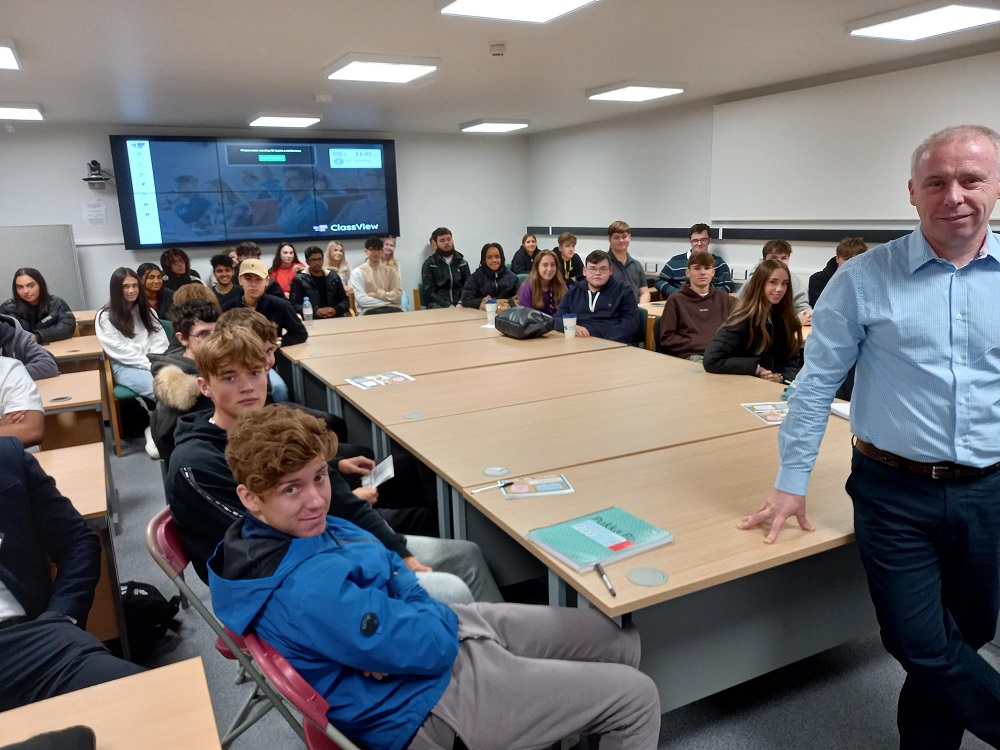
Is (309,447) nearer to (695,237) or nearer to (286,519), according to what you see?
(286,519)

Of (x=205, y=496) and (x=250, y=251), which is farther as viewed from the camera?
(x=250, y=251)

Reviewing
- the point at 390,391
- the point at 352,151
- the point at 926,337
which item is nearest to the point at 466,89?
the point at 352,151

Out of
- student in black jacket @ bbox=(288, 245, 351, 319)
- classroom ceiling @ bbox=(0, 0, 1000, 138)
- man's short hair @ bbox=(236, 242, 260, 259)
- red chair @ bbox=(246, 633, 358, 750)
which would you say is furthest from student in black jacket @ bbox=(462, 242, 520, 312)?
red chair @ bbox=(246, 633, 358, 750)

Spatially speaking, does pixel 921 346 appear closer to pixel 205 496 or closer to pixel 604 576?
pixel 604 576

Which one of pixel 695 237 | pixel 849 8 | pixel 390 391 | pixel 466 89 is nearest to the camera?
pixel 390 391

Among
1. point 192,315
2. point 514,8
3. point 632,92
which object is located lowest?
point 192,315

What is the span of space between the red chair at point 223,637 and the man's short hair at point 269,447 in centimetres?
33

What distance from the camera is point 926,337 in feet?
4.90

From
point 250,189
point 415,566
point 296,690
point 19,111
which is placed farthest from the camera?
point 250,189

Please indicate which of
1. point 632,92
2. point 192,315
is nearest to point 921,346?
point 192,315

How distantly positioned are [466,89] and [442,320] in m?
2.31

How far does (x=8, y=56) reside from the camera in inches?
172

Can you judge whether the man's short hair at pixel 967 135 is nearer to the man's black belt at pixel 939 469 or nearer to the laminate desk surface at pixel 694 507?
the man's black belt at pixel 939 469

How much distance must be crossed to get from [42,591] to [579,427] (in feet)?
5.54
